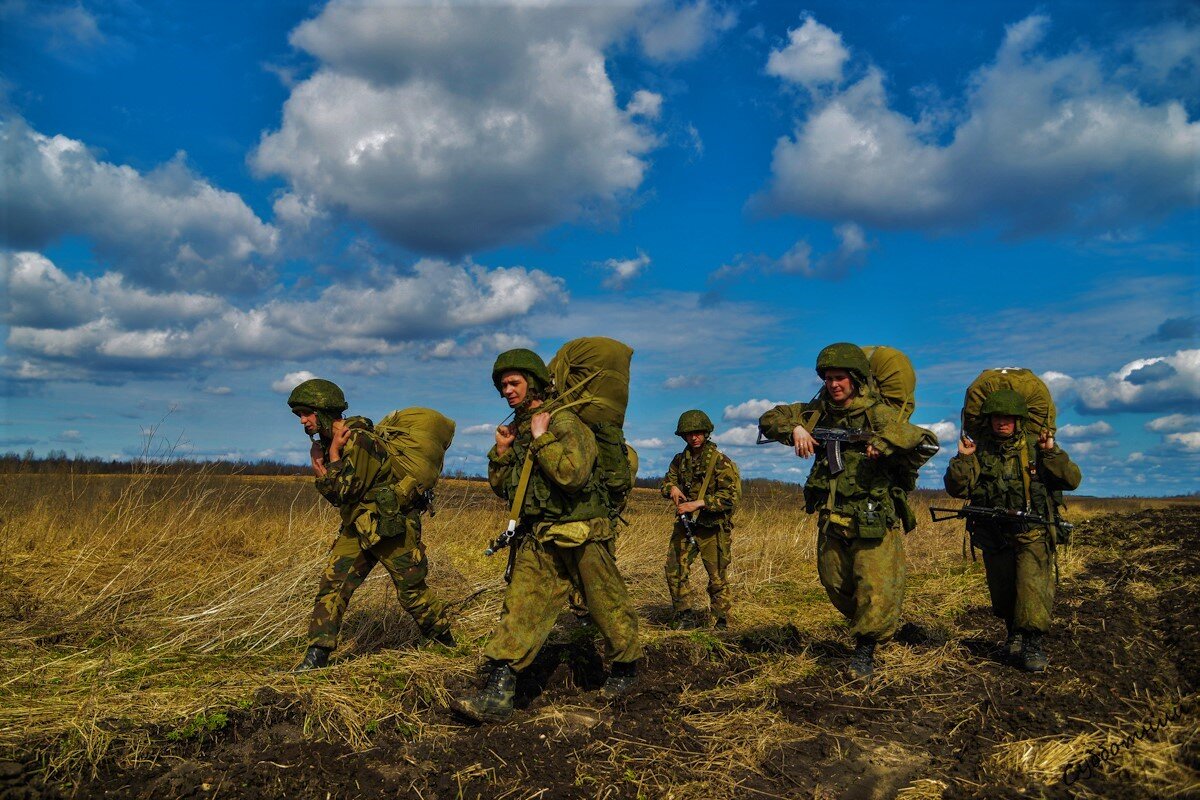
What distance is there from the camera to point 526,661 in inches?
188

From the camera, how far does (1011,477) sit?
6.42 m

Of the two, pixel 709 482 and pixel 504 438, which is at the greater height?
pixel 504 438

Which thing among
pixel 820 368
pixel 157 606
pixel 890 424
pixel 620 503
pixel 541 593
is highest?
pixel 820 368

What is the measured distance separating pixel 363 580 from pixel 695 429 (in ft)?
12.7

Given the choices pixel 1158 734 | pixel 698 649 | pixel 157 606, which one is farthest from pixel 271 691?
pixel 1158 734

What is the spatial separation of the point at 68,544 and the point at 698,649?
7.56m

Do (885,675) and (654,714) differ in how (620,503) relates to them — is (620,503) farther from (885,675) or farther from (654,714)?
(885,675)

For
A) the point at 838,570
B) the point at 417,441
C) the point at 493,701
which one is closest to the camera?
the point at 493,701

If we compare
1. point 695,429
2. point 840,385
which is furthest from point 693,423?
point 840,385

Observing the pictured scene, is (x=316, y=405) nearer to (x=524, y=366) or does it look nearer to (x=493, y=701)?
(x=524, y=366)

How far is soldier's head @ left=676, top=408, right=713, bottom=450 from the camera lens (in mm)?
8570

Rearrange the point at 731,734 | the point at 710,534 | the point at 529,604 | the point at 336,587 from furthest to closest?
the point at 710,534 < the point at 336,587 < the point at 529,604 < the point at 731,734

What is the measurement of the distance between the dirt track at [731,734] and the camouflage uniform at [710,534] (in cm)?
121

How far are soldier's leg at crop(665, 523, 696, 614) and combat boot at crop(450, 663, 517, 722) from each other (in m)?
3.45
